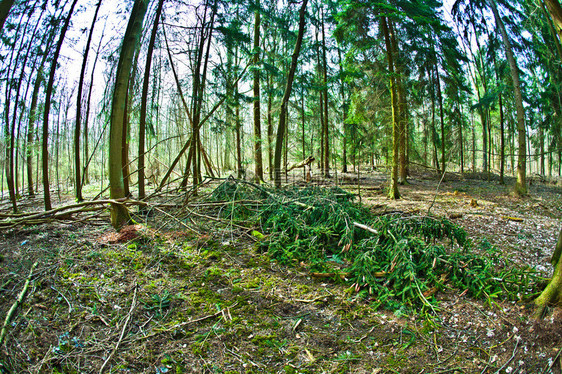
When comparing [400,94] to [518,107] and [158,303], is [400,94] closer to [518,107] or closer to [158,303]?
[518,107]

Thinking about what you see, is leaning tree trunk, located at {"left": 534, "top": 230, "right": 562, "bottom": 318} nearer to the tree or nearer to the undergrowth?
the tree

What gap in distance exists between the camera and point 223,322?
103 inches

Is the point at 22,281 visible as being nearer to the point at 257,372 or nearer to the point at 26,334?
the point at 26,334

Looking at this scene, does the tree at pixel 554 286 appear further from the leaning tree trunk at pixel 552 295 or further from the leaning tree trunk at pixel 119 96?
the leaning tree trunk at pixel 119 96

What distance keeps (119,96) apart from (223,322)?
3.94 metres

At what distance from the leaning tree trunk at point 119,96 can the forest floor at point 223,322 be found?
1.05 m

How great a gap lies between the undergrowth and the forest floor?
149 millimetres

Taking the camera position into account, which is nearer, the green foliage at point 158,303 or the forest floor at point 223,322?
the forest floor at point 223,322

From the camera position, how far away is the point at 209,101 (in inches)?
330

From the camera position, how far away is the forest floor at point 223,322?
83.7 inches

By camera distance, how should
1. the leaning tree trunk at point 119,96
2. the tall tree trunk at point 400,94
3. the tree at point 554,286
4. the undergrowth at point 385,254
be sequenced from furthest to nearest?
the tall tree trunk at point 400,94 → the leaning tree trunk at point 119,96 → the undergrowth at point 385,254 → the tree at point 554,286

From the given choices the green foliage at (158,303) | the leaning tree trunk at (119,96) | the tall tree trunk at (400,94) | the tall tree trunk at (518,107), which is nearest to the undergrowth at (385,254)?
the green foliage at (158,303)

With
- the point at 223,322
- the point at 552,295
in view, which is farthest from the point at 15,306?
the point at 552,295

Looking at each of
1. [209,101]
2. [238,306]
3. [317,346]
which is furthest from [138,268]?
[209,101]
